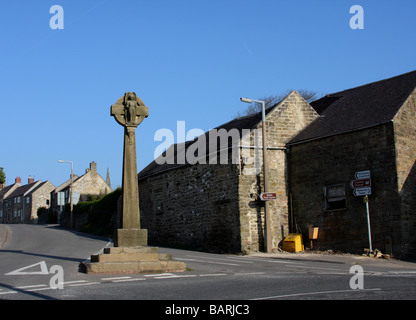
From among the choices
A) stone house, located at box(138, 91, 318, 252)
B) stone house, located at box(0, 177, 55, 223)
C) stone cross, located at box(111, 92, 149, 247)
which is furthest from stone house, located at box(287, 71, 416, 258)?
stone house, located at box(0, 177, 55, 223)

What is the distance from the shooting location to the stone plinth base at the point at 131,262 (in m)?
10.5

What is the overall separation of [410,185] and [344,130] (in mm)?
3371

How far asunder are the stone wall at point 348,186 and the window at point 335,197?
15cm

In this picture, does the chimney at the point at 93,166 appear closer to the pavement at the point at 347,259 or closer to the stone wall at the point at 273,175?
the stone wall at the point at 273,175

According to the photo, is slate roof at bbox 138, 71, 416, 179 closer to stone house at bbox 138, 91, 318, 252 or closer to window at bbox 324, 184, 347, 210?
stone house at bbox 138, 91, 318, 252

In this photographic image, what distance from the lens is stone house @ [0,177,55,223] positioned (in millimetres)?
72000

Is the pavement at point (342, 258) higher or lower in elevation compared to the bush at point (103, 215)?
lower

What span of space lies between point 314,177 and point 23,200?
6621 centimetres

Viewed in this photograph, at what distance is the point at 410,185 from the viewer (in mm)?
17203

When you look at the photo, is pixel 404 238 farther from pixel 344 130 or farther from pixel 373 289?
pixel 373 289

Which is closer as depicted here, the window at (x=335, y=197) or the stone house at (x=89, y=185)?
the window at (x=335, y=197)

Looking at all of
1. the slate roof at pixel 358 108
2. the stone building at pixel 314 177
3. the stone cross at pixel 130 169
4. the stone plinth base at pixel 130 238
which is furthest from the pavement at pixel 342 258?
the stone cross at pixel 130 169
